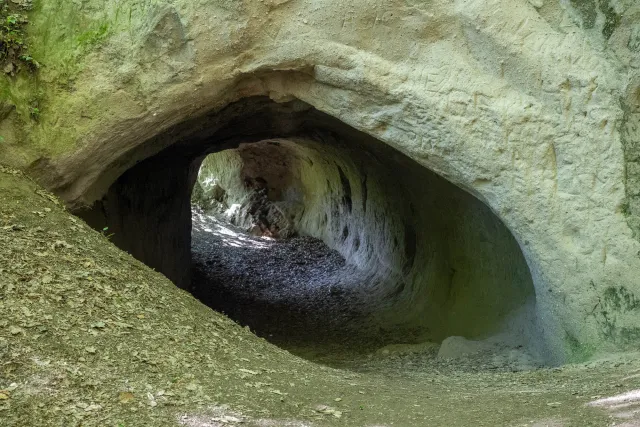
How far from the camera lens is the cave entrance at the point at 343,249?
21.5ft

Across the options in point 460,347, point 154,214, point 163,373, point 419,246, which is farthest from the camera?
point 419,246

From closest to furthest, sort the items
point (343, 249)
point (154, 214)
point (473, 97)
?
1. point (473, 97)
2. point (154, 214)
3. point (343, 249)

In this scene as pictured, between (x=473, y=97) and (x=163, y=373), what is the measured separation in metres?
2.98

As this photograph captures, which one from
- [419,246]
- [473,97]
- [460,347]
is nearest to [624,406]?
[473,97]

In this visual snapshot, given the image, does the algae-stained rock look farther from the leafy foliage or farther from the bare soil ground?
the leafy foliage

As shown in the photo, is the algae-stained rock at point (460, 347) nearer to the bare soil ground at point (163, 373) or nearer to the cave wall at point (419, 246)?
the cave wall at point (419, 246)

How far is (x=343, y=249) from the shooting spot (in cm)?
1232

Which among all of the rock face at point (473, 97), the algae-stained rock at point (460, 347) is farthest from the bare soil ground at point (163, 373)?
the algae-stained rock at point (460, 347)

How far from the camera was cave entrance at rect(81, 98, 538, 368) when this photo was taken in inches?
259

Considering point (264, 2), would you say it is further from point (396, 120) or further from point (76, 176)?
point (76, 176)

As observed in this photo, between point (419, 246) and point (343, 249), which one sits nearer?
point (419, 246)

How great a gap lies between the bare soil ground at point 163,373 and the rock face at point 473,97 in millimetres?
613

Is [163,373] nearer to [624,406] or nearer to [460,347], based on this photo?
[624,406]

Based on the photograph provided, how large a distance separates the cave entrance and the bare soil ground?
5.80ft
